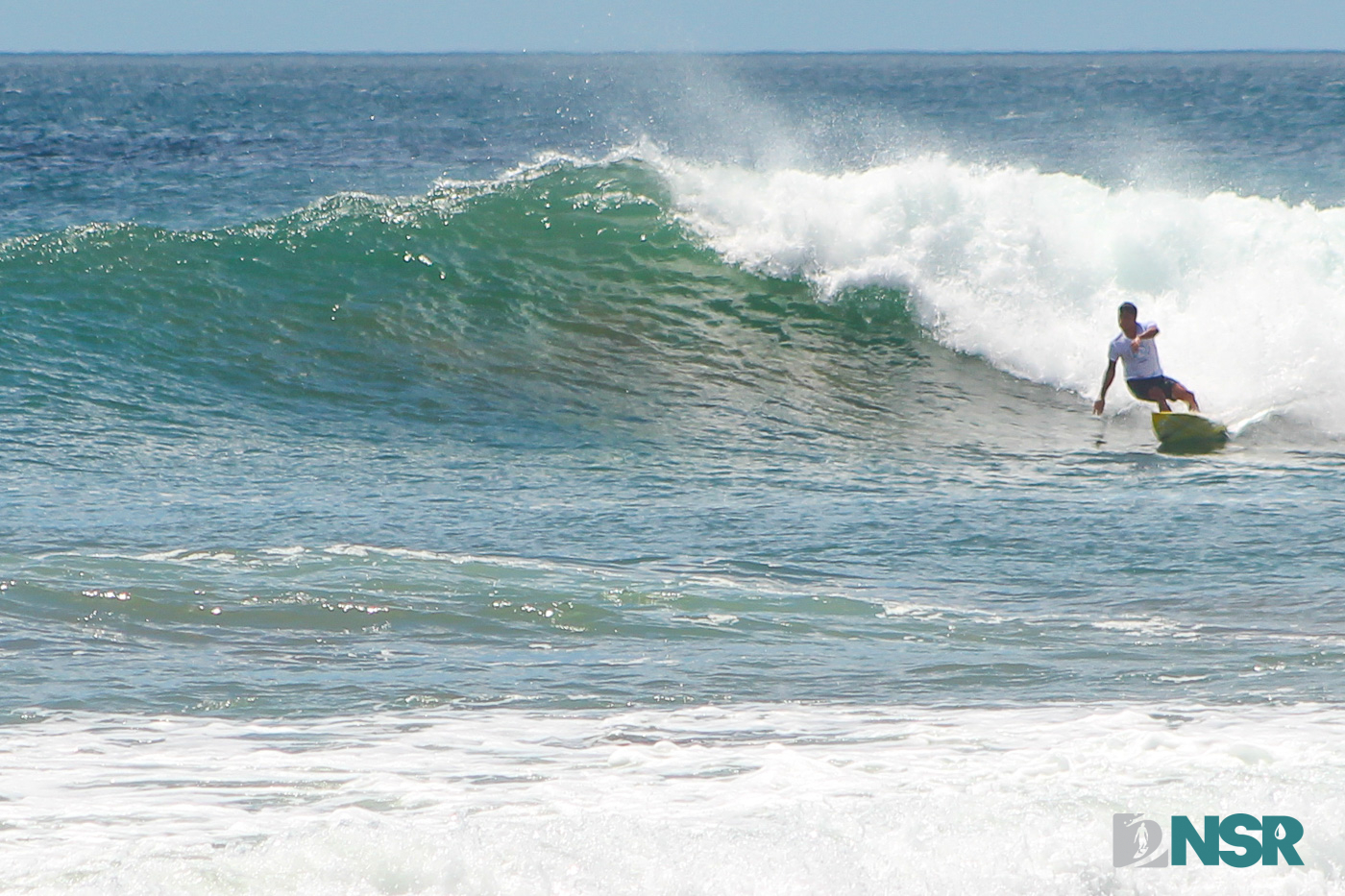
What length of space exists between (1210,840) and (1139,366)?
7160 mm

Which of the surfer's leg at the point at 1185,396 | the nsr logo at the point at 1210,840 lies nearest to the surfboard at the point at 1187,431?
the surfer's leg at the point at 1185,396

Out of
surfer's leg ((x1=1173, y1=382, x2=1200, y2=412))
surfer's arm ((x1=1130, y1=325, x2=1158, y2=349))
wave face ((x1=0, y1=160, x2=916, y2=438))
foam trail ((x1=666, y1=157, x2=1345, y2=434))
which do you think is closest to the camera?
surfer's leg ((x1=1173, y1=382, x2=1200, y2=412))

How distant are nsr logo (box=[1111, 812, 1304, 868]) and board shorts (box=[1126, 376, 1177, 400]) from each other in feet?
22.7

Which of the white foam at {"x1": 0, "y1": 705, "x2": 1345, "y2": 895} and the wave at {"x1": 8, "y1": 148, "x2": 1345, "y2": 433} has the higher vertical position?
the wave at {"x1": 8, "y1": 148, "x2": 1345, "y2": 433}

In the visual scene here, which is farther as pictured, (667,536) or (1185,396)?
(1185,396)

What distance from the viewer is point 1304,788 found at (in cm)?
398

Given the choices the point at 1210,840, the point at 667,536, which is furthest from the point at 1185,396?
the point at 1210,840

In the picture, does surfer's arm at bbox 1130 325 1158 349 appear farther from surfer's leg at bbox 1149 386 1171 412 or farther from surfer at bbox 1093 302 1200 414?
surfer's leg at bbox 1149 386 1171 412

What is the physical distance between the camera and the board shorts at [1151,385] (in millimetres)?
10344

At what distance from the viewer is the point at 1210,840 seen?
12.3ft

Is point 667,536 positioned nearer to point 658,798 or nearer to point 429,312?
point 658,798

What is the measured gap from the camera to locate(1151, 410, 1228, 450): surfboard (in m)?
9.45

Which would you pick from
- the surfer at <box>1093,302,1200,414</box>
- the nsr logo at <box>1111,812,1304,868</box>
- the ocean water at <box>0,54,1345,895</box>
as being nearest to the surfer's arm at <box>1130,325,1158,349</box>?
the surfer at <box>1093,302,1200,414</box>

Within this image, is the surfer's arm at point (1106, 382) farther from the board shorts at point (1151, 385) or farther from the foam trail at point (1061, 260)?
the foam trail at point (1061, 260)
